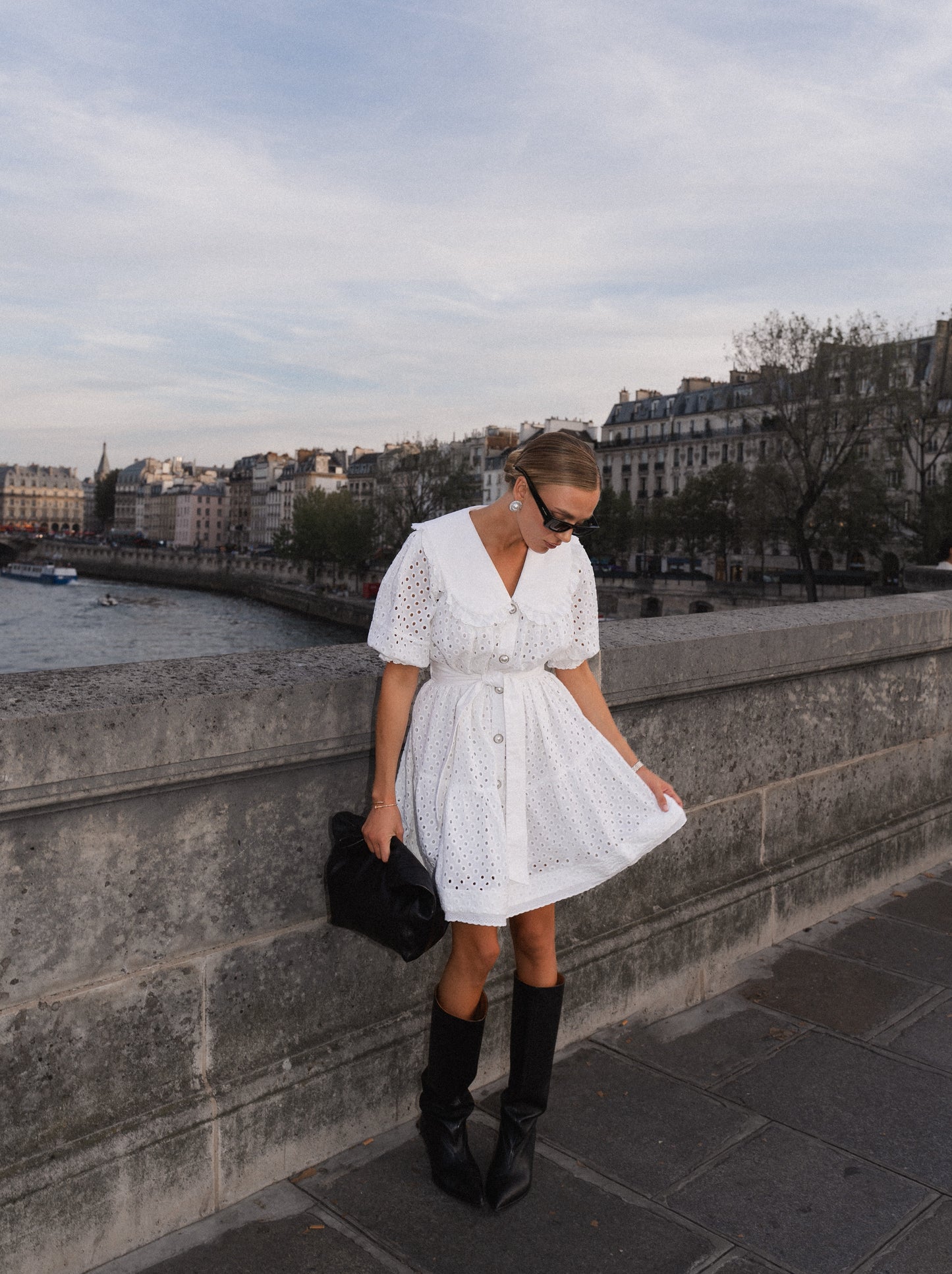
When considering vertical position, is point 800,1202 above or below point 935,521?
below

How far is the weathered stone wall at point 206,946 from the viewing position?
7.26ft

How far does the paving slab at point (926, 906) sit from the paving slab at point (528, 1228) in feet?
7.13

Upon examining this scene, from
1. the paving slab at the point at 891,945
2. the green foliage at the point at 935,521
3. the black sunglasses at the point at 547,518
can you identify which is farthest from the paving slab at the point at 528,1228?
the green foliage at the point at 935,521

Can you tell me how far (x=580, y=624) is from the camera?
8.68 feet

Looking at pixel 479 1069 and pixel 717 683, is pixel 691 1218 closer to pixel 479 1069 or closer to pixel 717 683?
pixel 479 1069

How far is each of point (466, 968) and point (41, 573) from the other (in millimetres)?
109216

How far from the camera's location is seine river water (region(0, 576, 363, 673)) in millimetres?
52562

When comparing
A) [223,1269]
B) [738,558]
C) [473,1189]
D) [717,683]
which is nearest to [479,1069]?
[473,1189]

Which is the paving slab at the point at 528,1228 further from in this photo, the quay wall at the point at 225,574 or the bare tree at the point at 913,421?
the quay wall at the point at 225,574

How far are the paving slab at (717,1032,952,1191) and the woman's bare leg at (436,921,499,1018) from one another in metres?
0.86

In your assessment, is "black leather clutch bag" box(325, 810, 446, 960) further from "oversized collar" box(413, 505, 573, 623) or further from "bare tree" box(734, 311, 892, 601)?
"bare tree" box(734, 311, 892, 601)

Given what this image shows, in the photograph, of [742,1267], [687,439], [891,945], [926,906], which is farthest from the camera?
Answer: [687,439]

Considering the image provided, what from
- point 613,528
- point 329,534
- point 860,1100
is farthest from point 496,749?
point 329,534

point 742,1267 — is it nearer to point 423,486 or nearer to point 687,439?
point 423,486
